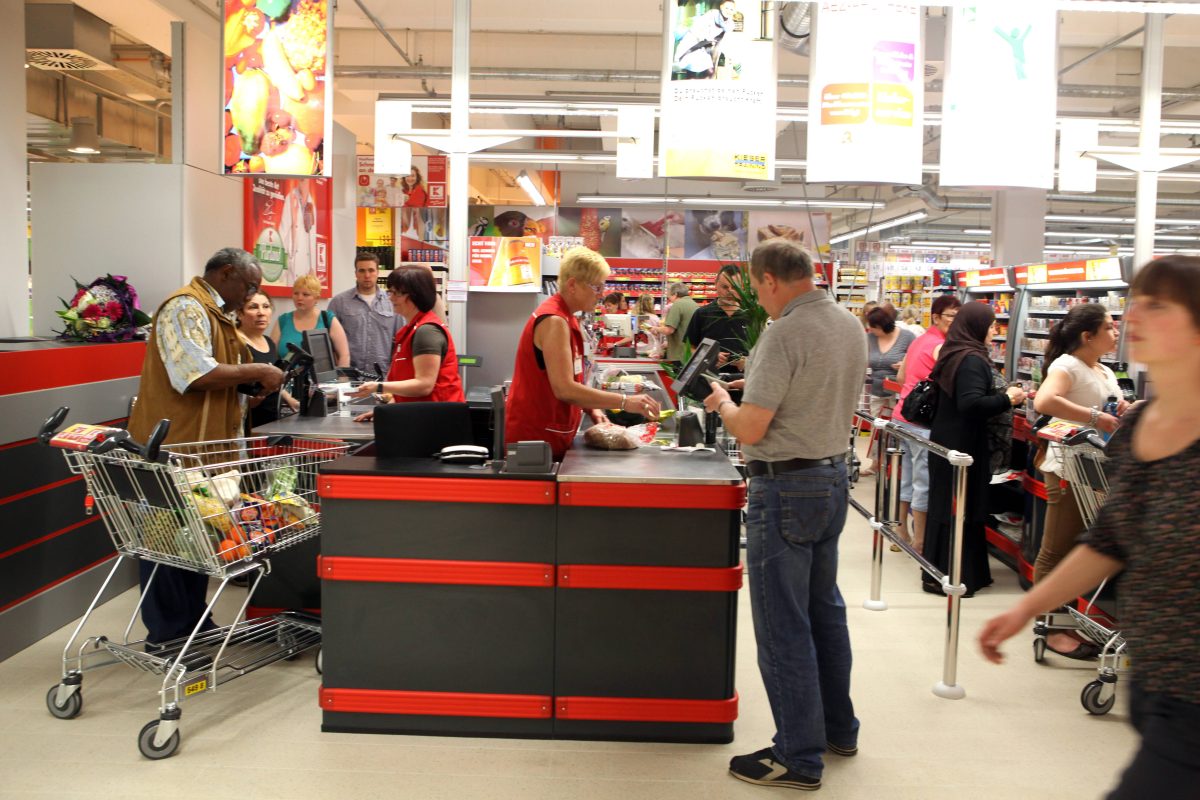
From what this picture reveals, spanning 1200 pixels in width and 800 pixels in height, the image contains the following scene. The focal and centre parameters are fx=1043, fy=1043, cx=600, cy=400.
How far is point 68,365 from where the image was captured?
4.93 m

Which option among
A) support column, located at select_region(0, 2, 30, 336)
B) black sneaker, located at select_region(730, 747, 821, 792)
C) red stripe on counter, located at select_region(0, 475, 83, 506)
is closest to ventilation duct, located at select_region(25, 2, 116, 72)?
support column, located at select_region(0, 2, 30, 336)

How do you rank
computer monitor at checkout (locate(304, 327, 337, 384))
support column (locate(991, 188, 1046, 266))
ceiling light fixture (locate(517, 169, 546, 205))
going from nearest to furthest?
computer monitor at checkout (locate(304, 327, 337, 384)), ceiling light fixture (locate(517, 169, 546, 205)), support column (locate(991, 188, 1046, 266))

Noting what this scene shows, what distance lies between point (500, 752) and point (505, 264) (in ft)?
18.0

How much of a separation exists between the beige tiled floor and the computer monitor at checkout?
172 cm

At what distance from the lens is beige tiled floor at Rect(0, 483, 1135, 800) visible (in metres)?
3.36

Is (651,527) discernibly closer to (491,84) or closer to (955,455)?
(955,455)

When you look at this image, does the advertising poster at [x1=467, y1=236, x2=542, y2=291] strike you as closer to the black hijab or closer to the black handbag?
the black handbag

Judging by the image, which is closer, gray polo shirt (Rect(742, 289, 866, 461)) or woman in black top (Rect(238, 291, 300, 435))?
gray polo shirt (Rect(742, 289, 866, 461))

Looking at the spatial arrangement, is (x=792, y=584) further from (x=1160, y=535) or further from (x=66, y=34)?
(x=66, y=34)

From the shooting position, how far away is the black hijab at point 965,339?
5.78 meters

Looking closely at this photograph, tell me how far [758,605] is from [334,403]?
299 cm

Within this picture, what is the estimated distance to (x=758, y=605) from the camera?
339 cm

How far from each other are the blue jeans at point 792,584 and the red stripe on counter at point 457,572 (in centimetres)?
76

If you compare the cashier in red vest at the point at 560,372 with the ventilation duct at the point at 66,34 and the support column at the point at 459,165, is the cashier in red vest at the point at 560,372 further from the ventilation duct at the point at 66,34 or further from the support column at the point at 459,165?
the ventilation duct at the point at 66,34
